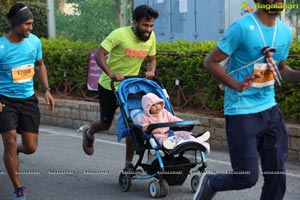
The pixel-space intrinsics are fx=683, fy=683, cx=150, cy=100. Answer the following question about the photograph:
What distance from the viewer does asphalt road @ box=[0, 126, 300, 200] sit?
21.8 feet

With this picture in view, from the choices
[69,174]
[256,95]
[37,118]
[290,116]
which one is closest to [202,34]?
[290,116]

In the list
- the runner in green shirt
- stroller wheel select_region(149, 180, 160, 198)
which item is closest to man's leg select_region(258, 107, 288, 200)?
stroller wheel select_region(149, 180, 160, 198)

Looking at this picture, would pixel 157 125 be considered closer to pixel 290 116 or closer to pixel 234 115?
pixel 234 115

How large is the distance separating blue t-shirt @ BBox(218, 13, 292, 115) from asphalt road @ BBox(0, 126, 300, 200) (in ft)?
6.29

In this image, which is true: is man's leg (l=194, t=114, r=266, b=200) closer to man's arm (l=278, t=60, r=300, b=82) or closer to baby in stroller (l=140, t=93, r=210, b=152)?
man's arm (l=278, t=60, r=300, b=82)

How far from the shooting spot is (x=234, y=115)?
4730 mm

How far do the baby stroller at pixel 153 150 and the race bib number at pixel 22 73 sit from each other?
0.86 meters

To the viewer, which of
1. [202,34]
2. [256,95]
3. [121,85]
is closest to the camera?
[256,95]

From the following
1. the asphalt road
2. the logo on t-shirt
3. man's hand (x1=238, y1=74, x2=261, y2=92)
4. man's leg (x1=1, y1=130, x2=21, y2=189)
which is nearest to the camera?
man's hand (x1=238, y1=74, x2=261, y2=92)

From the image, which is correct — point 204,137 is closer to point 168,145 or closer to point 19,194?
point 168,145

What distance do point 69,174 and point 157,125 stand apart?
72.4 inches

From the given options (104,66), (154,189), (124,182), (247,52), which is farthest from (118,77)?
(247,52)

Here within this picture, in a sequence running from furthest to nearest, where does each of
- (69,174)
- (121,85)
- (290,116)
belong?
(290,116) → (69,174) → (121,85)

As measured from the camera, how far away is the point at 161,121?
6.56 metres
